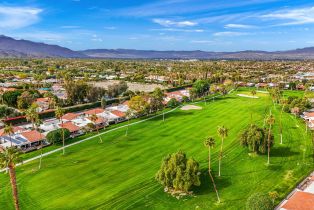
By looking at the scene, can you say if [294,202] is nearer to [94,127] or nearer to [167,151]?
[167,151]

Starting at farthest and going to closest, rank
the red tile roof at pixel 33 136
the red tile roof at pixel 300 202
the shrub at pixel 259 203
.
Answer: the red tile roof at pixel 33 136 < the red tile roof at pixel 300 202 < the shrub at pixel 259 203

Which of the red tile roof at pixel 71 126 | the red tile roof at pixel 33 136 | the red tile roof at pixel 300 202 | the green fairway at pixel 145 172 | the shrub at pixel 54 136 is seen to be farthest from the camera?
the red tile roof at pixel 71 126

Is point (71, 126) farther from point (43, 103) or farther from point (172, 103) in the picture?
point (172, 103)

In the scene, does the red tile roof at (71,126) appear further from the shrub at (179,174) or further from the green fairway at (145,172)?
the shrub at (179,174)

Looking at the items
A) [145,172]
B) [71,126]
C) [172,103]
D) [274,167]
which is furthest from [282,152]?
[172,103]

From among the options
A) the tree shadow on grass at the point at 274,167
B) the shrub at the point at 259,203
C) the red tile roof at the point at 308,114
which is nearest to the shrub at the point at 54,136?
the tree shadow on grass at the point at 274,167

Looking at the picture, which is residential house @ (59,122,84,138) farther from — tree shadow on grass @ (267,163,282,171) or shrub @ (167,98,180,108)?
tree shadow on grass @ (267,163,282,171)

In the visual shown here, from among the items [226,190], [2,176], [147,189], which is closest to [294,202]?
[226,190]
